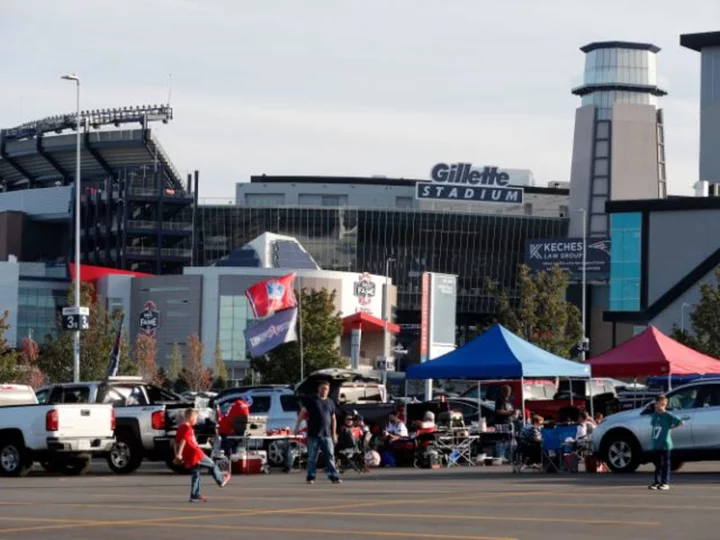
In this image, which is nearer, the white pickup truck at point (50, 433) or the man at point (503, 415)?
the white pickup truck at point (50, 433)

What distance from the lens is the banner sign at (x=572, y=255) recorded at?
123m

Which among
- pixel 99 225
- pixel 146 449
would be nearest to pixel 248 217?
pixel 99 225

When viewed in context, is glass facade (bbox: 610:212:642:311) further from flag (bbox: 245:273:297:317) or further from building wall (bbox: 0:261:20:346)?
building wall (bbox: 0:261:20:346)

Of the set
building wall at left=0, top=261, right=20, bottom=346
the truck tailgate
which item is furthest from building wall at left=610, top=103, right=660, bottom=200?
the truck tailgate

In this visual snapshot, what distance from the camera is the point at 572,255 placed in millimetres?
123750

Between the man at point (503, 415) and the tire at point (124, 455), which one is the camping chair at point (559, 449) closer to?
the man at point (503, 415)

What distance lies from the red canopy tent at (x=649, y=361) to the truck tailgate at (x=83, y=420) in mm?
12509

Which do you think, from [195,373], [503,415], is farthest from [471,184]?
[503,415]

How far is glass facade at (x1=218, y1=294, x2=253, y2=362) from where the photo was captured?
121000 mm

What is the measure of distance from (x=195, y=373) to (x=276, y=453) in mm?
66442

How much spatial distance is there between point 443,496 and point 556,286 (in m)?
62.7

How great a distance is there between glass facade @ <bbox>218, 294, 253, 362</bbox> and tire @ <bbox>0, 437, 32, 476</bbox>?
89403 millimetres

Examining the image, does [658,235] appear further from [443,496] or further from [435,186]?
[443,496]

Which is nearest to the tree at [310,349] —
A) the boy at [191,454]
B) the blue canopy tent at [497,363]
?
the blue canopy tent at [497,363]
